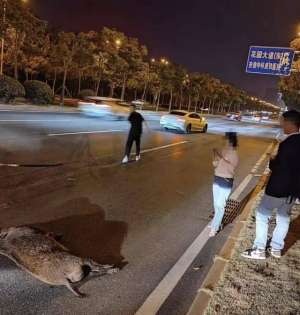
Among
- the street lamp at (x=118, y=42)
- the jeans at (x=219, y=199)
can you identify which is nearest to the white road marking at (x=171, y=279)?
the jeans at (x=219, y=199)

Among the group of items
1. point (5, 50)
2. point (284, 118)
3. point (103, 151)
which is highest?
point (5, 50)

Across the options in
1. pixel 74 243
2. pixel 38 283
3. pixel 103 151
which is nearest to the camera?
pixel 38 283

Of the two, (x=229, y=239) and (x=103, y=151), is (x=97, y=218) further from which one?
(x=103, y=151)

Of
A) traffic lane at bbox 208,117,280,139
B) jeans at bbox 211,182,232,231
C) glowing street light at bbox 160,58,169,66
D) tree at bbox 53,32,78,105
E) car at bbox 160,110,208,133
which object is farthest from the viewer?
glowing street light at bbox 160,58,169,66

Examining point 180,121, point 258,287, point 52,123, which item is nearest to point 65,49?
point 180,121

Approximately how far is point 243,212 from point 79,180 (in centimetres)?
357

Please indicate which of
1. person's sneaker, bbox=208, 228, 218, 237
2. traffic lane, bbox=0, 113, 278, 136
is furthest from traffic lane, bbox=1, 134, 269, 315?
traffic lane, bbox=0, 113, 278, 136

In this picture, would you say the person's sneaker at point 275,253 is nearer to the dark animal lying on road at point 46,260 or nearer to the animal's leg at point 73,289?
the dark animal lying on road at point 46,260

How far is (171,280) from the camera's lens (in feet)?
14.4

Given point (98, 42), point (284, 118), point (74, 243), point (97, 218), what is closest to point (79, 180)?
point (97, 218)

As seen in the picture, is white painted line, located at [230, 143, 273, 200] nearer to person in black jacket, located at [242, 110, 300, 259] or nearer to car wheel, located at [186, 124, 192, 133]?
person in black jacket, located at [242, 110, 300, 259]

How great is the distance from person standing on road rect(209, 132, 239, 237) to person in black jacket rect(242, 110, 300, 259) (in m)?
0.94

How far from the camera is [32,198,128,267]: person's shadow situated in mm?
4797

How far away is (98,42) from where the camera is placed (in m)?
50.8
